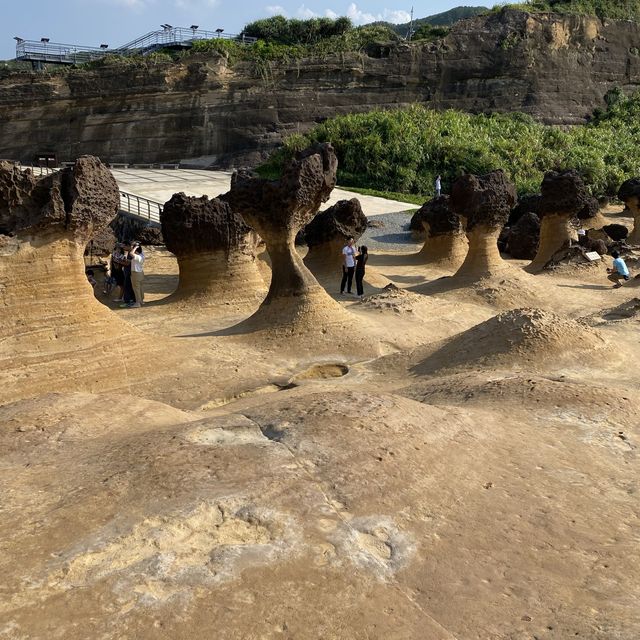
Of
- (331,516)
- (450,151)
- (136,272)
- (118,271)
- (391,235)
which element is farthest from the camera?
(450,151)

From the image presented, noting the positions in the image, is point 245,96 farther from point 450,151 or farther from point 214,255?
point 214,255

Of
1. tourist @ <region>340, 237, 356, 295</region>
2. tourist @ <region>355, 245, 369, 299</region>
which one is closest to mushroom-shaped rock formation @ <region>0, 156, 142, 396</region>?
tourist @ <region>340, 237, 356, 295</region>

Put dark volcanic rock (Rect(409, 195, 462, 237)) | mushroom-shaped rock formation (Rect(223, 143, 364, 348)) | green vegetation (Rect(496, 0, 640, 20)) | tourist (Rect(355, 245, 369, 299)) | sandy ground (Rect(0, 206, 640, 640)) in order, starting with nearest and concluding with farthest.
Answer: sandy ground (Rect(0, 206, 640, 640)) → mushroom-shaped rock formation (Rect(223, 143, 364, 348)) → tourist (Rect(355, 245, 369, 299)) → dark volcanic rock (Rect(409, 195, 462, 237)) → green vegetation (Rect(496, 0, 640, 20))

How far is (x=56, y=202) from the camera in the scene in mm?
8477

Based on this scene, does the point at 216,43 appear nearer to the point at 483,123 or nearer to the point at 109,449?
the point at 483,123

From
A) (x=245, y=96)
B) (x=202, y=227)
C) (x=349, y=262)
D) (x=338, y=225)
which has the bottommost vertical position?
(x=349, y=262)

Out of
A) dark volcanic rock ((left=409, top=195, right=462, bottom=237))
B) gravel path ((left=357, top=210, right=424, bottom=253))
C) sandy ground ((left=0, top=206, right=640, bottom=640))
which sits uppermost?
sandy ground ((left=0, top=206, right=640, bottom=640))

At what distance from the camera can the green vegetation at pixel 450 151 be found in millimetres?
A: 33406

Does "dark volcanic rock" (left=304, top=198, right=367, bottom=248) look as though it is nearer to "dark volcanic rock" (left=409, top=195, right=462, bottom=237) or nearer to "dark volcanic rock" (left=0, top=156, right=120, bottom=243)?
"dark volcanic rock" (left=409, top=195, right=462, bottom=237)

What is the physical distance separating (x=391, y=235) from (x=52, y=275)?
54.9 ft

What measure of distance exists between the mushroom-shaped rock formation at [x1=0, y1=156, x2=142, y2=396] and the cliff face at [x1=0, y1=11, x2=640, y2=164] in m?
32.2

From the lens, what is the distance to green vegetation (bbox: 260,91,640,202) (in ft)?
110

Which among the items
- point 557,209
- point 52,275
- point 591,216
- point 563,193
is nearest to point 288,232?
point 52,275

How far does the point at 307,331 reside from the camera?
10.3 m
